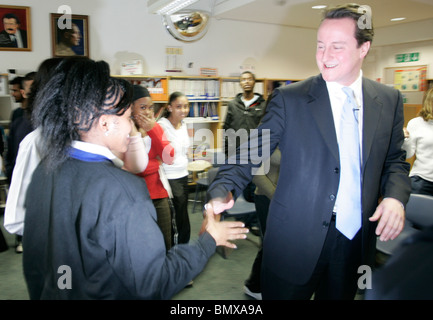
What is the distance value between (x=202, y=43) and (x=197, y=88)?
1001 millimetres

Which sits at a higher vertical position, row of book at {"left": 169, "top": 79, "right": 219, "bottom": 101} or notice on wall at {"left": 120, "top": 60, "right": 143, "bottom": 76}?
notice on wall at {"left": 120, "top": 60, "right": 143, "bottom": 76}

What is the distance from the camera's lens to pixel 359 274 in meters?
1.47

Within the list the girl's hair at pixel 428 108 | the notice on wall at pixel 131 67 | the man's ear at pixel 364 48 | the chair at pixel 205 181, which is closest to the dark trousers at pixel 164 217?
the chair at pixel 205 181

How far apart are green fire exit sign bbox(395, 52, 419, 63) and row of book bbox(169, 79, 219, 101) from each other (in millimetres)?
4356

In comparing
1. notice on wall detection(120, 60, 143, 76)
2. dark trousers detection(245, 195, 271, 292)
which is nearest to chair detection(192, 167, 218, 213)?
dark trousers detection(245, 195, 271, 292)

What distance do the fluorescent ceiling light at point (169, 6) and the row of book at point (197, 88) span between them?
1.12 meters

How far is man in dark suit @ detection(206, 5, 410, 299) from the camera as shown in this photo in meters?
1.38

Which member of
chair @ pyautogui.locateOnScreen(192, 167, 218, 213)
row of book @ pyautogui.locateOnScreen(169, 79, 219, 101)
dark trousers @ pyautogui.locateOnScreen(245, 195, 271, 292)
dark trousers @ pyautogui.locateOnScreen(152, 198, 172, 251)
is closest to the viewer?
dark trousers @ pyautogui.locateOnScreen(152, 198, 172, 251)

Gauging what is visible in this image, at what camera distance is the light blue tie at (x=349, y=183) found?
1392 millimetres

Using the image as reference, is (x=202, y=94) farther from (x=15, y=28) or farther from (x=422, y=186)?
(x=422, y=186)

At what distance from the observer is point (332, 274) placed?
57.1 inches

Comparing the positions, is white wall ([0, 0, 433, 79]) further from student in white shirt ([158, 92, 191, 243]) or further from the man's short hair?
the man's short hair

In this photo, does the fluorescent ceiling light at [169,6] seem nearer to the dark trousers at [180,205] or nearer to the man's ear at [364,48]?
the dark trousers at [180,205]
